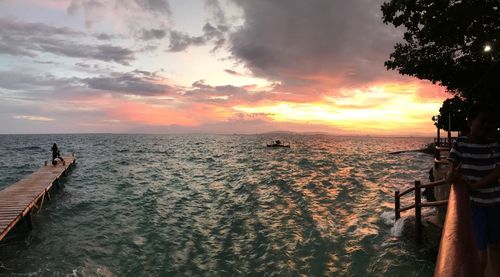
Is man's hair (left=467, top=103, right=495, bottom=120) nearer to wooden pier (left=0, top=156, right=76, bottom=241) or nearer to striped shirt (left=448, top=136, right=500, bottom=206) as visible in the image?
striped shirt (left=448, top=136, right=500, bottom=206)

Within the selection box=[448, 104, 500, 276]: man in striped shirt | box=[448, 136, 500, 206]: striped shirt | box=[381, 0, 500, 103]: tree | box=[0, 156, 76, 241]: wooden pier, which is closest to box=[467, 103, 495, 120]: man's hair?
box=[448, 104, 500, 276]: man in striped shirt

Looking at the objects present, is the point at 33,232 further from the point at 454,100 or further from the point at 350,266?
the point at 454,100

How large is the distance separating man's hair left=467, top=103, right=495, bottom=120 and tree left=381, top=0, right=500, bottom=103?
25.7 ft

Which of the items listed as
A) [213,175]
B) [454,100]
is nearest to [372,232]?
[454,100]

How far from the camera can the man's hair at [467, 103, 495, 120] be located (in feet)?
13.4

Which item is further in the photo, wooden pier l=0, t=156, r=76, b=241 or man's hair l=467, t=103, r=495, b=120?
wooden pier l=0, t=156, r=76, b=241

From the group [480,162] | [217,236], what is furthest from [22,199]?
[480,162]

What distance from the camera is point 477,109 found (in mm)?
4199

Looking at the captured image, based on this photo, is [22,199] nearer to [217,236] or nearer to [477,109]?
[217,236]

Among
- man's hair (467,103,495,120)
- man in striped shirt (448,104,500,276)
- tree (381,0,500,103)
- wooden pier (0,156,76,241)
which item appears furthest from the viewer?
wooden pier (0,156,76,241)

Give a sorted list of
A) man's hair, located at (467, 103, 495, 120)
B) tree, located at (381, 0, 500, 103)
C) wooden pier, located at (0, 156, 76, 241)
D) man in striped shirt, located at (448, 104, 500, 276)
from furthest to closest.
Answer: wooden pier, located at (0, 156, 76, 241), tree, located at (381, 0, 500, 103), man in striped shirt, located at (448, 104, 500, 276), man's hair, located at (467, 103, 495, 120)

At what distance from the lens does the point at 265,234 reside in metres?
15.2

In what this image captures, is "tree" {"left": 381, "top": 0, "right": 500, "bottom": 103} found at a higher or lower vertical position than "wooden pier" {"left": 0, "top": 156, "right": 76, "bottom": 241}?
higher

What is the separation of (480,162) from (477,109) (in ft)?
2.42
